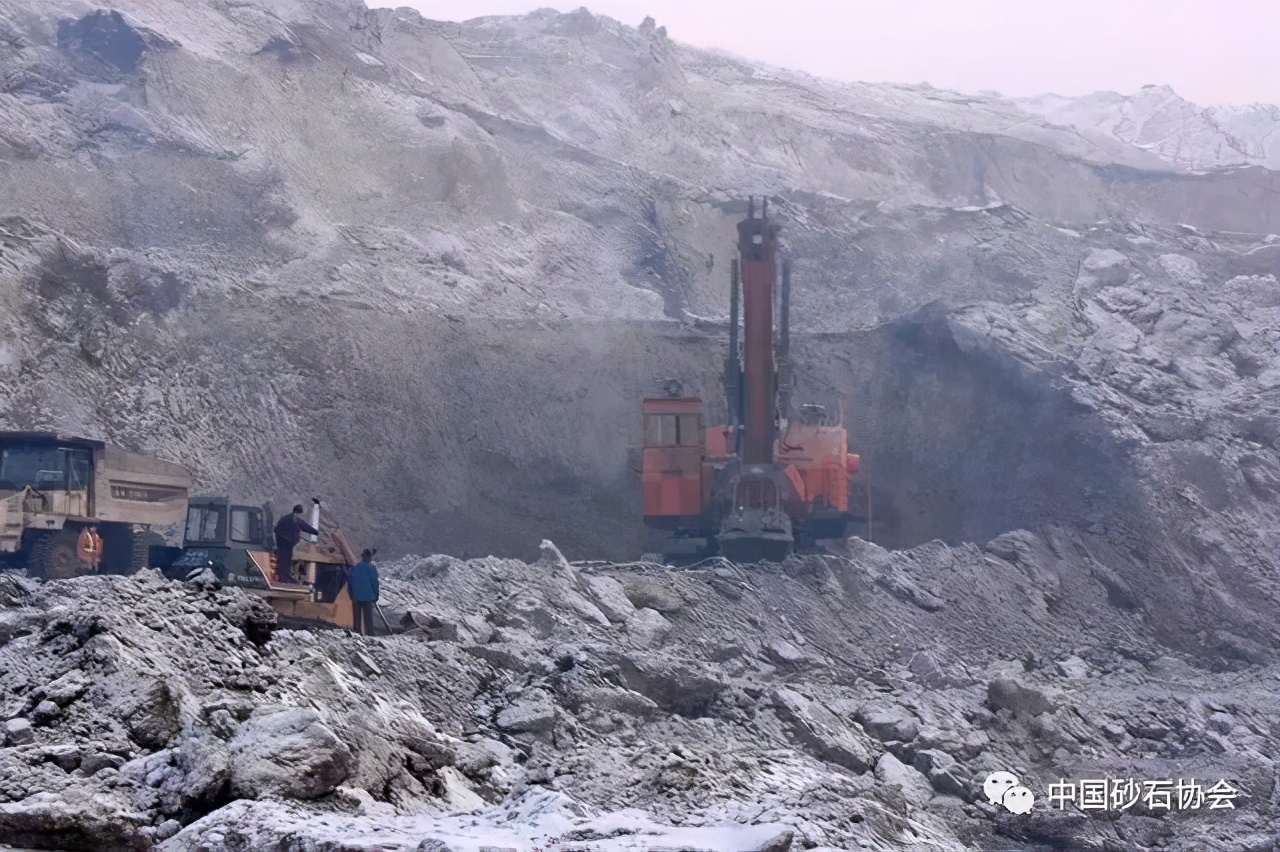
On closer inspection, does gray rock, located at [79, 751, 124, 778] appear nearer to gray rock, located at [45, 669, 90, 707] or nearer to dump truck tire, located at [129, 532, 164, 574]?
gray rock, located at [45, 669, 90, 707]

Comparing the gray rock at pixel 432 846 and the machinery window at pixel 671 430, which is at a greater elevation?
the machinery window at pixel 671 430

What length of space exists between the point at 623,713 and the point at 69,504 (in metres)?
6.47

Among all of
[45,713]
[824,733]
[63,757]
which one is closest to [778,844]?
[63,757]

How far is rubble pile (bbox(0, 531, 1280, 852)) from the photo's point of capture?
639cm

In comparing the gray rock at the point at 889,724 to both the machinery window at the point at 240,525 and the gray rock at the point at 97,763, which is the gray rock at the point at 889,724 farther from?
the gray rock at the point at 97,763

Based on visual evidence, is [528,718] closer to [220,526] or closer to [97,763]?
[97,763]

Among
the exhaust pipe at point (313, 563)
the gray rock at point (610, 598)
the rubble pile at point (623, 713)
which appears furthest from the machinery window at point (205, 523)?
the gray rock at point (610, 598)

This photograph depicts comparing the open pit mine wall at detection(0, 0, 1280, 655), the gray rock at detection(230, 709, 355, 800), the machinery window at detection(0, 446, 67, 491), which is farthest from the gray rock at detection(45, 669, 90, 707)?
the open pit mine wall at detection(0, 0, 1280, 655)

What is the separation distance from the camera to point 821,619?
15.5 meters

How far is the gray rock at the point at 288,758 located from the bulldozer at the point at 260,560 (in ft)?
14.4

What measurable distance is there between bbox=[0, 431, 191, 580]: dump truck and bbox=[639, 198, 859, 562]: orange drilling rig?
6179 mm

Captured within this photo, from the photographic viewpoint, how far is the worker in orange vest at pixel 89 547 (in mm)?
13797

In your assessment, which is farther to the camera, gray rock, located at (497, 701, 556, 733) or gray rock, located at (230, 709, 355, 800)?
A: gray rock, located at (497, 701, 556, 733)

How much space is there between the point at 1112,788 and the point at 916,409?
37.5ft
